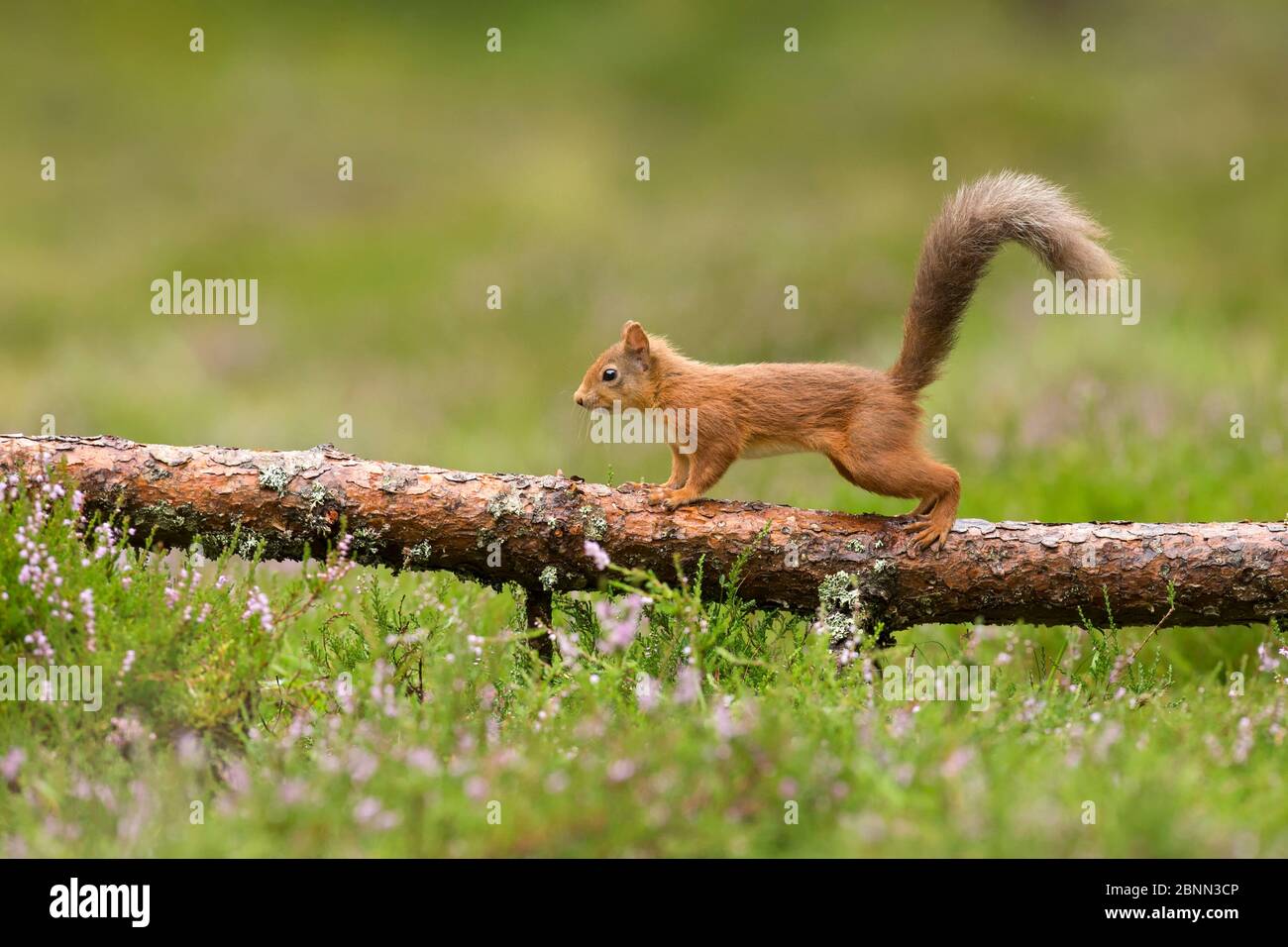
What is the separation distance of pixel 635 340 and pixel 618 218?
15501 mm

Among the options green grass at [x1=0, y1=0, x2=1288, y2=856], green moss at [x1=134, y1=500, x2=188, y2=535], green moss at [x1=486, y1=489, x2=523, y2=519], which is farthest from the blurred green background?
green moss at [x1=134, y1=500, x2=188, y2=535]

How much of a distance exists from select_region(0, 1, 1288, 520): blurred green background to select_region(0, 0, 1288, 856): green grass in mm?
88

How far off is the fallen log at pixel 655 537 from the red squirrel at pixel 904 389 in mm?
184

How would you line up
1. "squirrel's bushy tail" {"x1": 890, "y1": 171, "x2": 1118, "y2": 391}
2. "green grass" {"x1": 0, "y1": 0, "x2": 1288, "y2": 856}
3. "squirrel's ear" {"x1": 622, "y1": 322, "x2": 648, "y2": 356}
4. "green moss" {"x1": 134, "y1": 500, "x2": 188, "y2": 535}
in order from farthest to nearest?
"squirrel's ear" {"x1": 622, "y1": 322, "x2": 648, "y2": 356} → "green moss" {"x1": 134, "y1": 500, "x2": 188, "y2": 535} → "squirrel's bushy tail" {"x1": 890, "y1": 171, "x2": 1118, "y2": 391} → "green grass" {"x1": 0, "y1": 0, "x2": 1288, "y2": 856}

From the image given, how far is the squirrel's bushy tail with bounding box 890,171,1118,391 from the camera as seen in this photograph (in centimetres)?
488

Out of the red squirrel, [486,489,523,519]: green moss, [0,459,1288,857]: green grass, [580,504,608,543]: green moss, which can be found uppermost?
the red squirrel

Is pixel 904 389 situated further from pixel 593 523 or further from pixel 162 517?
pixel 162 517

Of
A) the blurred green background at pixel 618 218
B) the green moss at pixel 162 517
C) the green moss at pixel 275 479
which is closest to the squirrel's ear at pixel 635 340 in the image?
the green moss at pixel 275 479

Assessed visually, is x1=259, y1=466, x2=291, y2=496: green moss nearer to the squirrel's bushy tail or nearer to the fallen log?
the fallen log

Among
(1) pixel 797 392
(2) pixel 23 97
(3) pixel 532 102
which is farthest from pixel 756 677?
(2) pixel 23 97

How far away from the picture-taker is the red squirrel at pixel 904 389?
16.3 feet

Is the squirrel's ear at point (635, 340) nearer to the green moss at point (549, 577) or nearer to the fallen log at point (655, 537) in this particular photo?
the fallen log at point (655, 537)

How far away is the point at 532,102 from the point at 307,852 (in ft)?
76.5

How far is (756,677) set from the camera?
478cm
